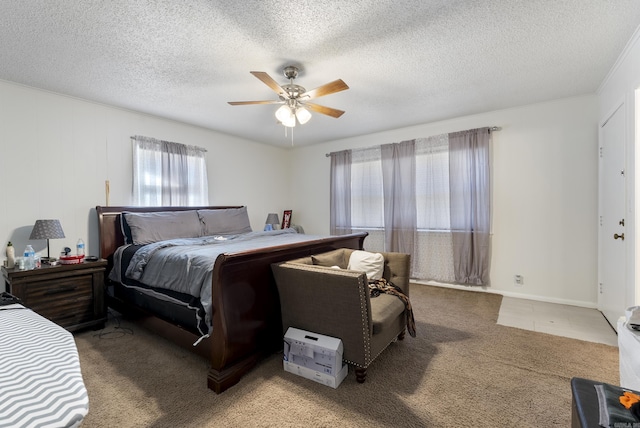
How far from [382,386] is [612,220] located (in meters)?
2.88

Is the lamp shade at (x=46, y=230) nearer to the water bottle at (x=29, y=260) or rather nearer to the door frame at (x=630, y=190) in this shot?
the water bottle at (x=29, y=260)

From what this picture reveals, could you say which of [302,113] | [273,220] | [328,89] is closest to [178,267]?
[302,113]

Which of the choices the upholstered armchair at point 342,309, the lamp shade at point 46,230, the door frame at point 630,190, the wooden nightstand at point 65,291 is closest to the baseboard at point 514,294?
the door frame at point 630,190

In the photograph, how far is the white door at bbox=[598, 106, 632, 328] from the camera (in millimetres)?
2512

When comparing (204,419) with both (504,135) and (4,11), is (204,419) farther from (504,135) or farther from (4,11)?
(504,135)

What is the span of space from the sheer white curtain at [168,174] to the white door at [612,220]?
4.87 meters

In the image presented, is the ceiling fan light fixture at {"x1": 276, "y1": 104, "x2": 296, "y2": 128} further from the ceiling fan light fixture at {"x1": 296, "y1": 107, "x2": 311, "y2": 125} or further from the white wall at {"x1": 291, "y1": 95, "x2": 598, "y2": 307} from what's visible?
the white wall at {"x1": 291, "y1": 95, "x2": 598, "y2": 307}

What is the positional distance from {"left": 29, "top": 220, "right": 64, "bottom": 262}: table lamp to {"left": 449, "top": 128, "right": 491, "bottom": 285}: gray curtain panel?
15.5ft

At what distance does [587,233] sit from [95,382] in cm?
502

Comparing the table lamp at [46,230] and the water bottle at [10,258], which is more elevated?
the table lamp at [46,230]

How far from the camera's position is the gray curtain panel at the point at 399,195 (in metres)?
4.47

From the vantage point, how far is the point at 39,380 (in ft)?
2.21

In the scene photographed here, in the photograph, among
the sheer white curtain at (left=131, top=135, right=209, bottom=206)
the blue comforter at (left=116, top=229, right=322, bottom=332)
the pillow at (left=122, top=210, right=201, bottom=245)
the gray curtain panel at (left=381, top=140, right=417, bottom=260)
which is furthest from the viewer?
the gray curtain panel at (left=381, top=140, right=417, bottom=260)

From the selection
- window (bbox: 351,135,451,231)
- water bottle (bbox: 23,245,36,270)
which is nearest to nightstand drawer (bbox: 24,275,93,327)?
water bottle (bbox: 23,245,36,270)
